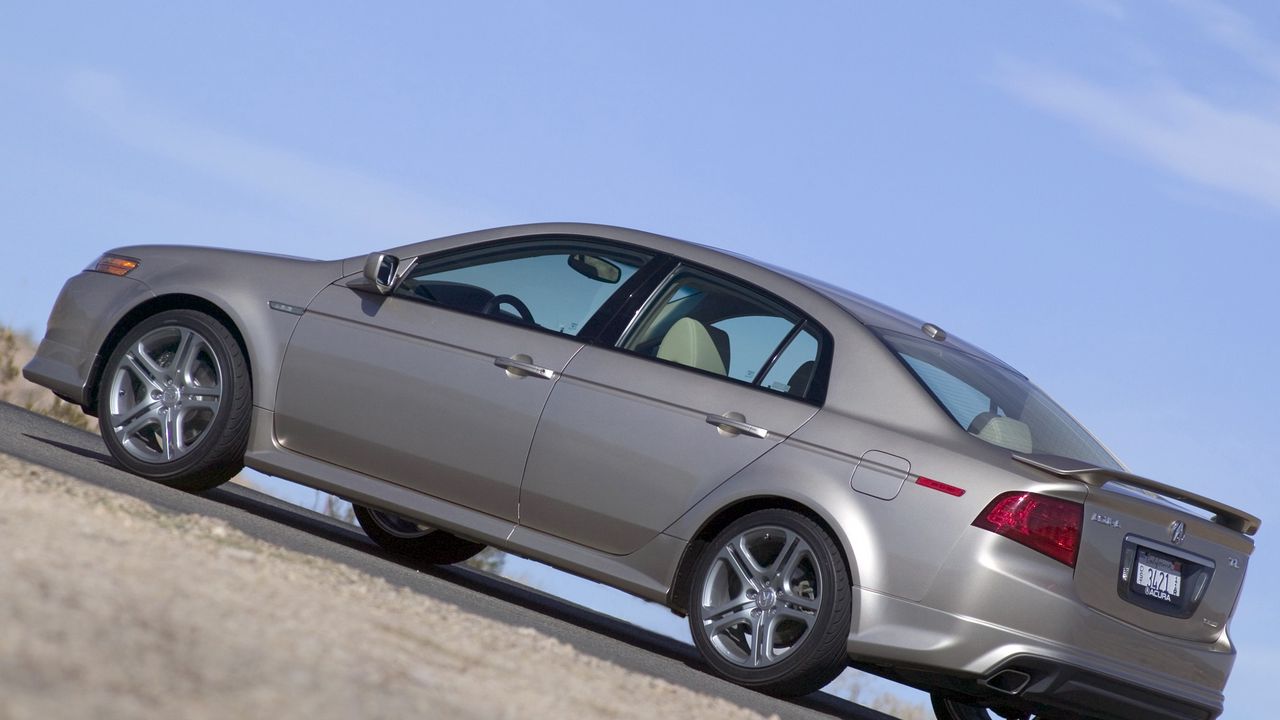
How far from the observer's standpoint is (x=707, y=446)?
20.6 ft

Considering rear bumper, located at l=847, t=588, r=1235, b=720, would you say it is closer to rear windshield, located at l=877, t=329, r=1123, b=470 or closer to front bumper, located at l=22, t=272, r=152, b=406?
rear windshield, located at l=877, t=329, r=1123, b=470

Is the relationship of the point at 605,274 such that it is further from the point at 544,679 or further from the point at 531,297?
the point at 544,679

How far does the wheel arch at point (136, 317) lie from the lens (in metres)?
7.54

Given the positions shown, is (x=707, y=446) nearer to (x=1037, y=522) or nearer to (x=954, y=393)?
(x=954, y=393)

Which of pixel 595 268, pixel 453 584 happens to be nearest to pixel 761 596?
pixel 595 268

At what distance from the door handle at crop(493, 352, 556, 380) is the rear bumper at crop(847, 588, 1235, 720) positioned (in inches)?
64.2

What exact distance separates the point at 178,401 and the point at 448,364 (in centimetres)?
144

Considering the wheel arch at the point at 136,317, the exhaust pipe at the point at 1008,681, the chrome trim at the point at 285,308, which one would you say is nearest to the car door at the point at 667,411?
the exhaust pipe at the point at 1008,681

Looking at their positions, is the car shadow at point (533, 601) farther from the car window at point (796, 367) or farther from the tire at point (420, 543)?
the car window at point (796, 367)

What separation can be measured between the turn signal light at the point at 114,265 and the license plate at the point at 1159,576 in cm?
488

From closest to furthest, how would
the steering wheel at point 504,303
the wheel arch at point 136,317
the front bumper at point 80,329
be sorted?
the steering wheel at point 504,303 → the wheel arch at point 136,317 → the front bumper at point 80,329

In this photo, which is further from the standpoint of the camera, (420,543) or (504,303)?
(420,543)

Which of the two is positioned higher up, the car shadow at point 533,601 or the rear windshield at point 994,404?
the rear windshield at point 994,404

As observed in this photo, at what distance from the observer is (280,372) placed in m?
7.25
